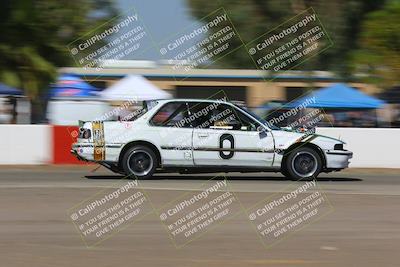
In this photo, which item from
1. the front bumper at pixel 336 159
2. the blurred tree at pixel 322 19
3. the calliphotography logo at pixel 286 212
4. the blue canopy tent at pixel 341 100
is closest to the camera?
the calliphotography logo at pixel 286 212

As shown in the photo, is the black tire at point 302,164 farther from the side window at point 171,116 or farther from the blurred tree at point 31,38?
the blurred tree at point 31,38

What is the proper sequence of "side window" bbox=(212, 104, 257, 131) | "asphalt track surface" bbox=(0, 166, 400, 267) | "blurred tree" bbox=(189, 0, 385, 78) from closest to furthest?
"asphalt track surface" bbox=(0, 166, 400, 267), "side window" bbox=(212, 104, 257, 131), "blurred tree" bbox=(189, 0, 385, 78)

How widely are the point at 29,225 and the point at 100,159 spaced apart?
575 centimetres

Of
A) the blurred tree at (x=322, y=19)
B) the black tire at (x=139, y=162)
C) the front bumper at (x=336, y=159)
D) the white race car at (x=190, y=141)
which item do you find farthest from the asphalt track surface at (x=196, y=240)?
the blurred tree at (x=322, y=19)

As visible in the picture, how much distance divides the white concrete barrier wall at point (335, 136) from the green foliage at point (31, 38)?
14960mm

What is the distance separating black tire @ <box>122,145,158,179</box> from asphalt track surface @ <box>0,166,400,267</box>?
0.94 meters

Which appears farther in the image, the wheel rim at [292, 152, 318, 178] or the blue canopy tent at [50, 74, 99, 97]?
the blue canopy tent at [50, 74, 99, 97]

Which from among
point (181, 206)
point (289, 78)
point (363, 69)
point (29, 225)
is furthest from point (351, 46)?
point (29, 225)

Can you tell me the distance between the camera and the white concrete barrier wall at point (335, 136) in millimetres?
17922

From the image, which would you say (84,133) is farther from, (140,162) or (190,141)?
(190,141)

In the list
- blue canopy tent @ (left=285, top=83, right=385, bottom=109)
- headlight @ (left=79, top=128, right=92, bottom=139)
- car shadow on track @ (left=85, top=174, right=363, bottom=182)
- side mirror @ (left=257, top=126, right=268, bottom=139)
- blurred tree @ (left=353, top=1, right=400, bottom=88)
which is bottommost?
car shadow on track @ (left=85, top=174, right=363, bottom=182)

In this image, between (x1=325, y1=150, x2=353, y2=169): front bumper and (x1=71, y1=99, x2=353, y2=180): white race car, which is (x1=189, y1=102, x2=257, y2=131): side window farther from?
(x1=325, y1=150, x2=353, y2=169): front bumper

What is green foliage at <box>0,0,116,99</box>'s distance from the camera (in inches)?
109

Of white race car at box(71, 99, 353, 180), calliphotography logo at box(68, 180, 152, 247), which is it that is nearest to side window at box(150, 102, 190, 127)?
white race car at box(71, 99, 353, 180)
